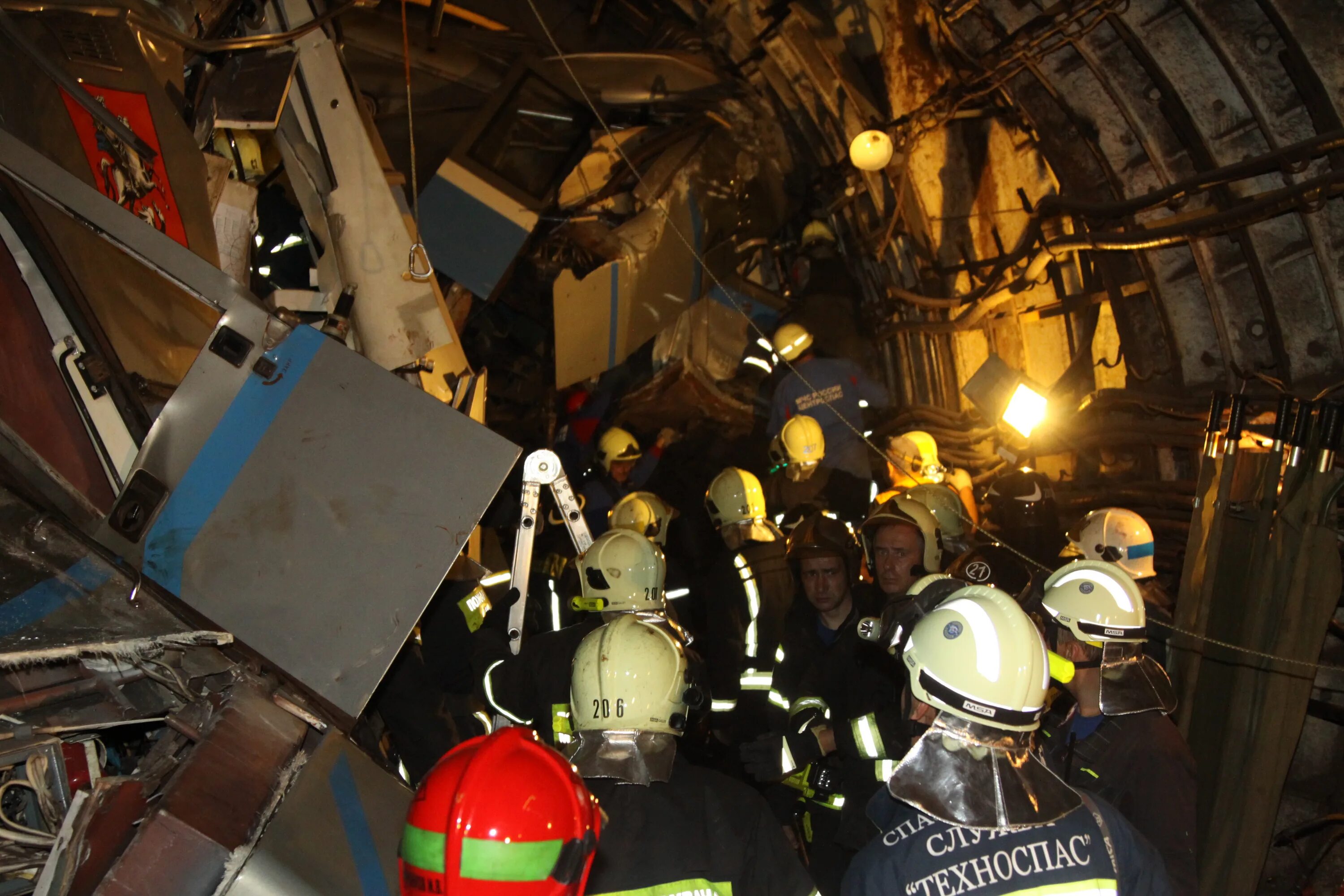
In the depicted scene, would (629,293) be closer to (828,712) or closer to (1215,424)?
(1215,424)

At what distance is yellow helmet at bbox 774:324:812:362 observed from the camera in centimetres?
764

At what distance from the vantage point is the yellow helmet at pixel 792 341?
7.64m

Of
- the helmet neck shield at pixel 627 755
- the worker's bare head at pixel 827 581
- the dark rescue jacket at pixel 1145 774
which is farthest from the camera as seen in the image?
the worker's bare head at pixel 827 581

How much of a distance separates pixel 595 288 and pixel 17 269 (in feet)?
15.6

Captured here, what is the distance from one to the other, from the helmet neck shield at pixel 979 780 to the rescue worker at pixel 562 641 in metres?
1.51

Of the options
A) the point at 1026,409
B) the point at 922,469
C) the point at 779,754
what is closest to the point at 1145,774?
the point at 779,754

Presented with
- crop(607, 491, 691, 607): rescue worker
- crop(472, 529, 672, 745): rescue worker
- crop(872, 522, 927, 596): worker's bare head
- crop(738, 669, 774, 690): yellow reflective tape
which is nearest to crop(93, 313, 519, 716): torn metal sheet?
crop(472, 529, 672, 745): rescue worker

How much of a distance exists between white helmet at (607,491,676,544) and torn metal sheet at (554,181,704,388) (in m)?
1.72

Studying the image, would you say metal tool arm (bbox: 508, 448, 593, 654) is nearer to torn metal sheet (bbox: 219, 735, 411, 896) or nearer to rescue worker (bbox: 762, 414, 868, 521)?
torn metal sheet (bbox: 219, 735, 411, 896)

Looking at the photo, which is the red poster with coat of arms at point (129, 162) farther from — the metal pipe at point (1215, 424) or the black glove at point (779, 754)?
the metal pipe at point (1215, 424)

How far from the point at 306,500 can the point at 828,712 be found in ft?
7.60

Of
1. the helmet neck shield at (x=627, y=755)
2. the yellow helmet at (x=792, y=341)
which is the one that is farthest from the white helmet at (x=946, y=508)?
the helmet neck shield at (x=627, y=755)

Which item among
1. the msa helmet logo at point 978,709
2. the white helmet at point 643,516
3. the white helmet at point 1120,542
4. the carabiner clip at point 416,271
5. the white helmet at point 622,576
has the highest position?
the white helmet at point 1120,542

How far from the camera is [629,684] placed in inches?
109
